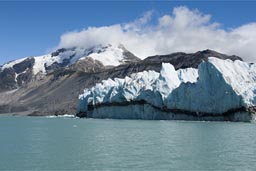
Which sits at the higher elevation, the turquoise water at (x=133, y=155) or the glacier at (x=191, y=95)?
the glacier at (x=191, y=95)

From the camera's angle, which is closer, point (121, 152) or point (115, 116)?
point (121, 152)

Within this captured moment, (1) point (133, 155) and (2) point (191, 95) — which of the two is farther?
(2) point (191, 95)

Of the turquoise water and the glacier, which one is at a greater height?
the glacier

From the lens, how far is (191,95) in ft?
270

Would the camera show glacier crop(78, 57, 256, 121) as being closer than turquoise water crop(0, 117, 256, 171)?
No

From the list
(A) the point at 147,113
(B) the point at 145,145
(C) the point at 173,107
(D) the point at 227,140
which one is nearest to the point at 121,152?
(B) the point at 145,145

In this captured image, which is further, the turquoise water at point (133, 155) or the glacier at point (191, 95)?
the glacier at point (191, 95)

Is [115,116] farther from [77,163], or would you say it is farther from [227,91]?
[77,163]

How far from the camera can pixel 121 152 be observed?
31.7 m

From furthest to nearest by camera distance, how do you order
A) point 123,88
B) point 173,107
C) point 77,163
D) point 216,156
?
point 123,88
point 173,107
point 216,156
point 77,163

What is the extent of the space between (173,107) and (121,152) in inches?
2197

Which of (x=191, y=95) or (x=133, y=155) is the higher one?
(x=191, y=95)

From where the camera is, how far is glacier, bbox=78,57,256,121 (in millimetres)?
75188

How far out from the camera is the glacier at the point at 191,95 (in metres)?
75.2
